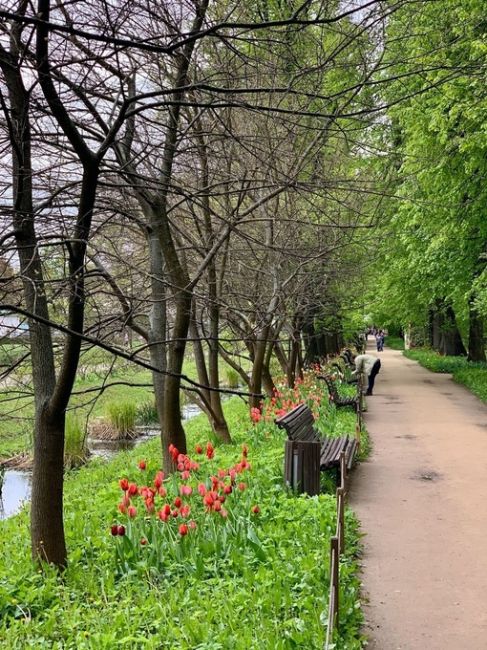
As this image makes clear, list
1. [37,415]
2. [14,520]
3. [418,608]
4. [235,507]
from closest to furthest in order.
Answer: [418,608]
[37,415]
[235,507]
[14,520]

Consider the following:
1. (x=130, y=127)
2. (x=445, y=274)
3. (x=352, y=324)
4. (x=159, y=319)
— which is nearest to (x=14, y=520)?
(x=159, y=319)

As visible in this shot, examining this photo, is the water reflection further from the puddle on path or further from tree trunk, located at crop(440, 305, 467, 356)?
tree trunk, located at crop(440, 305, 467, 356)

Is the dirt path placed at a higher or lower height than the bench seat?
lower

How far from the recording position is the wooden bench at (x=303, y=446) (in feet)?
22.9

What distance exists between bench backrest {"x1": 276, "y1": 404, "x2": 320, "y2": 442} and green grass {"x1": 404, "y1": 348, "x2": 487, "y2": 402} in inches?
391

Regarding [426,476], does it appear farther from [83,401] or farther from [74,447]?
[83,401]

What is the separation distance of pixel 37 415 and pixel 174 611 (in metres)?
1.82

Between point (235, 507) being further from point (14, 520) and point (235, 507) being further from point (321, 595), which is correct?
point (14, 520)

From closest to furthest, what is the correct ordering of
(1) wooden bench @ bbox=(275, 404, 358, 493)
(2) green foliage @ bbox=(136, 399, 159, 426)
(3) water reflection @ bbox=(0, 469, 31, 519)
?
1. (1) wooden bench @ bbox=(275, 404, 358, 493)
2. (3) water reflection @ bbox=(0, 469, 31, 519)
3. (2) green foliage @ bbox=(136, 399, 159, 426)

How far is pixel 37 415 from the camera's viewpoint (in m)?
5.17

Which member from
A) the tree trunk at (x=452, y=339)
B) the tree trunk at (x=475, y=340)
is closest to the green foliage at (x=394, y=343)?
the tree trunk at (x=452, y=339)

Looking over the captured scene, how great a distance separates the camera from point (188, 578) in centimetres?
488

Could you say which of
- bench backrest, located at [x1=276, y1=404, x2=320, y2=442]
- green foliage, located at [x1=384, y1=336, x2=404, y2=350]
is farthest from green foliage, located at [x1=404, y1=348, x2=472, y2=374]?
green foliage, located at [x1=384, y1=336, x2=404, y2=350]

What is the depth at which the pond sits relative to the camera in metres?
11.3
